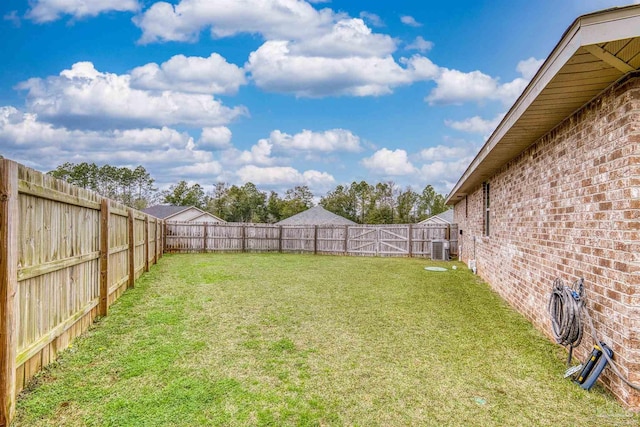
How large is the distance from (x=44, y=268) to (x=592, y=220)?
5.08m

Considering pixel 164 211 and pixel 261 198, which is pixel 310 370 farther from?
pixel 261 198

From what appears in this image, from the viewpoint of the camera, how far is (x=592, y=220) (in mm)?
3246

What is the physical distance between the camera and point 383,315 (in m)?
5.37

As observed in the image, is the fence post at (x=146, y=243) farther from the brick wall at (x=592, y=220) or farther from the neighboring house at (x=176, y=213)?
the neighboring house at (x=176, y=213)

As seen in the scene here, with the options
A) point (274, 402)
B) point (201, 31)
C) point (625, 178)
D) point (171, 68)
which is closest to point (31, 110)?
point (171, 68)

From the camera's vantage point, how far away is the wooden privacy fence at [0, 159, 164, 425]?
7.52 ft

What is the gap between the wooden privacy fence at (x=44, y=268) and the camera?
2.29 m

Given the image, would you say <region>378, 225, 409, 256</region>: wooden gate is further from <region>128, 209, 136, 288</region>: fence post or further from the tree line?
the tree line

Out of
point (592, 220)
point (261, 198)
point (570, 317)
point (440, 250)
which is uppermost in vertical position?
point (261, 198)

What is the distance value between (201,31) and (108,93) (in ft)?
18.1

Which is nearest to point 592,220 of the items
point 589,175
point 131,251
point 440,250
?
point 589,175

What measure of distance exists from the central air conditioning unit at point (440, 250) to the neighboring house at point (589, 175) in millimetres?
9335

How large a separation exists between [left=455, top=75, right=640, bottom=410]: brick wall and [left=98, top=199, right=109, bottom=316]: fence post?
588 cm

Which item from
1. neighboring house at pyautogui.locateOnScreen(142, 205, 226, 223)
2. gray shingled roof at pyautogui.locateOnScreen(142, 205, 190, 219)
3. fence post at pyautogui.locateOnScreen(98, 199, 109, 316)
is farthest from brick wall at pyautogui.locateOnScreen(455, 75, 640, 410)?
gray shingled roof at pyautogui.locateOnScreen(142, 205, 190, 219)
